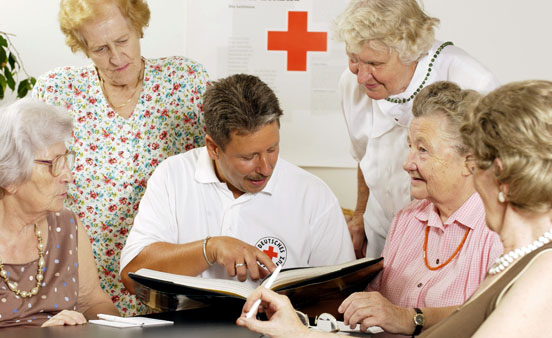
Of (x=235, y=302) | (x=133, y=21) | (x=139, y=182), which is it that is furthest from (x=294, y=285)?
(x=133, y=21)

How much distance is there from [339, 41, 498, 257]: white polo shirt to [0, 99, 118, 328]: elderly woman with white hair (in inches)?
38.4

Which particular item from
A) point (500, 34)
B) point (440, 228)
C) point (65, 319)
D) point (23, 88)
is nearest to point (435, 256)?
point (440, 228)

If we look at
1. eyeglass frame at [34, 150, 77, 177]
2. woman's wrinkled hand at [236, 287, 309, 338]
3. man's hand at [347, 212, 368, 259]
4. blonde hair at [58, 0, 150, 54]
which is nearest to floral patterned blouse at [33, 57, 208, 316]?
blonde hair at [58, 0, 150, 54]

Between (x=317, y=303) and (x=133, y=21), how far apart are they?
1115mm

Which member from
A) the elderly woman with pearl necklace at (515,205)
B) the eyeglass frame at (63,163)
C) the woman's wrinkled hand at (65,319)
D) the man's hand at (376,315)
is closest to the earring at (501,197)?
the elderly woman with pearl necklace at (515,205)

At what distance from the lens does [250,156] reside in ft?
6.65

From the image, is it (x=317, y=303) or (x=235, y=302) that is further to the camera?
(x=317, y=303)

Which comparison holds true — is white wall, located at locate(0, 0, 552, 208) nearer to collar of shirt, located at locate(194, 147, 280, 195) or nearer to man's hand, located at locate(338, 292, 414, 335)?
collar of shirt, located at locate(194, 147, 280, 195)

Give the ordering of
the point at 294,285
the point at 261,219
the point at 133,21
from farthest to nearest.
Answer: the point at 133,21, the point at 261,219, the point at 294,285

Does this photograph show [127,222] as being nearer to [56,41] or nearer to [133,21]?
[133,21]

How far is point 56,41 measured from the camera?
11.8ft

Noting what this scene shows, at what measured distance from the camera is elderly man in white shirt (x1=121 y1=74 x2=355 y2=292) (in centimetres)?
200

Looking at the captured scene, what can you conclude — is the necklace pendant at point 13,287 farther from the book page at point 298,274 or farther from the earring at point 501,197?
the earring at point 501,197

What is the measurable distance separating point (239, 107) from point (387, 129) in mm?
578
